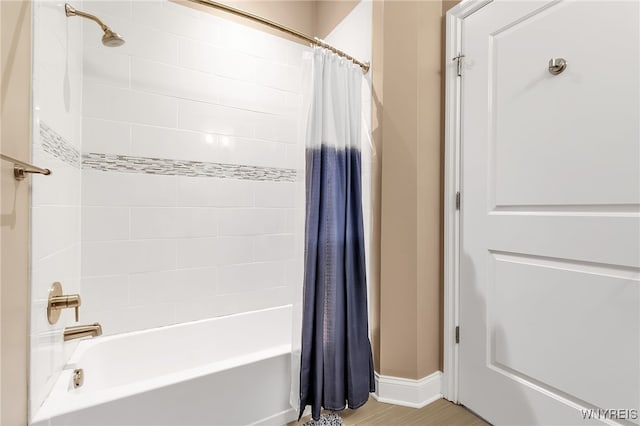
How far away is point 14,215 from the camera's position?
34.7 inches

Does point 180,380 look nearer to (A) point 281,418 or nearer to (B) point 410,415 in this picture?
(A) point 281,418

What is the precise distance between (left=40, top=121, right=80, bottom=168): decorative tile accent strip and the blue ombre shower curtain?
38.4 inches

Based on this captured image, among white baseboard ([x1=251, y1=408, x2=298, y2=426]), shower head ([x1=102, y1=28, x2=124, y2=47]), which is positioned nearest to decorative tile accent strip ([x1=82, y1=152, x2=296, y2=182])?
shower head ([x1=102, y1=28, x2=124, y2=47])

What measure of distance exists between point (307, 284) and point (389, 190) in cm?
67

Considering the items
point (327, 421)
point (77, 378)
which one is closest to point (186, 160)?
point (77, 378)

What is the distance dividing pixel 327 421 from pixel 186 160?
154 centimetres

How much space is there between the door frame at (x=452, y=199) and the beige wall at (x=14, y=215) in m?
1.70

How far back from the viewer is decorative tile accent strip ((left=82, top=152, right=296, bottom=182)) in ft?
5.27

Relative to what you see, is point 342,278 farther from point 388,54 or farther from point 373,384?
point 388,54

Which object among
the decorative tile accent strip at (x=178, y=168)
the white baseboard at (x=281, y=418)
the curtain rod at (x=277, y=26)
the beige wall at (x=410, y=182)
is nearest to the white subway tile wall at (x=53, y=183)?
the decorative tile accent strip at (x=178, y=168)

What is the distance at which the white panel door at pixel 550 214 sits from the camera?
1.07 metres

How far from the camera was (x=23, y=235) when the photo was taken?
0.94 metres

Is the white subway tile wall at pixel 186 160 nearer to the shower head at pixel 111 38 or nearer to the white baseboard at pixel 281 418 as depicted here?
the shower head at pixel 111 38

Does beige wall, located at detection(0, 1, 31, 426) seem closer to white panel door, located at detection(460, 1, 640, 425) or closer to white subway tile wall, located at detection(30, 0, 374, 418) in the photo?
white subway tile wall, located at detection(30, 0, 374, 418)
